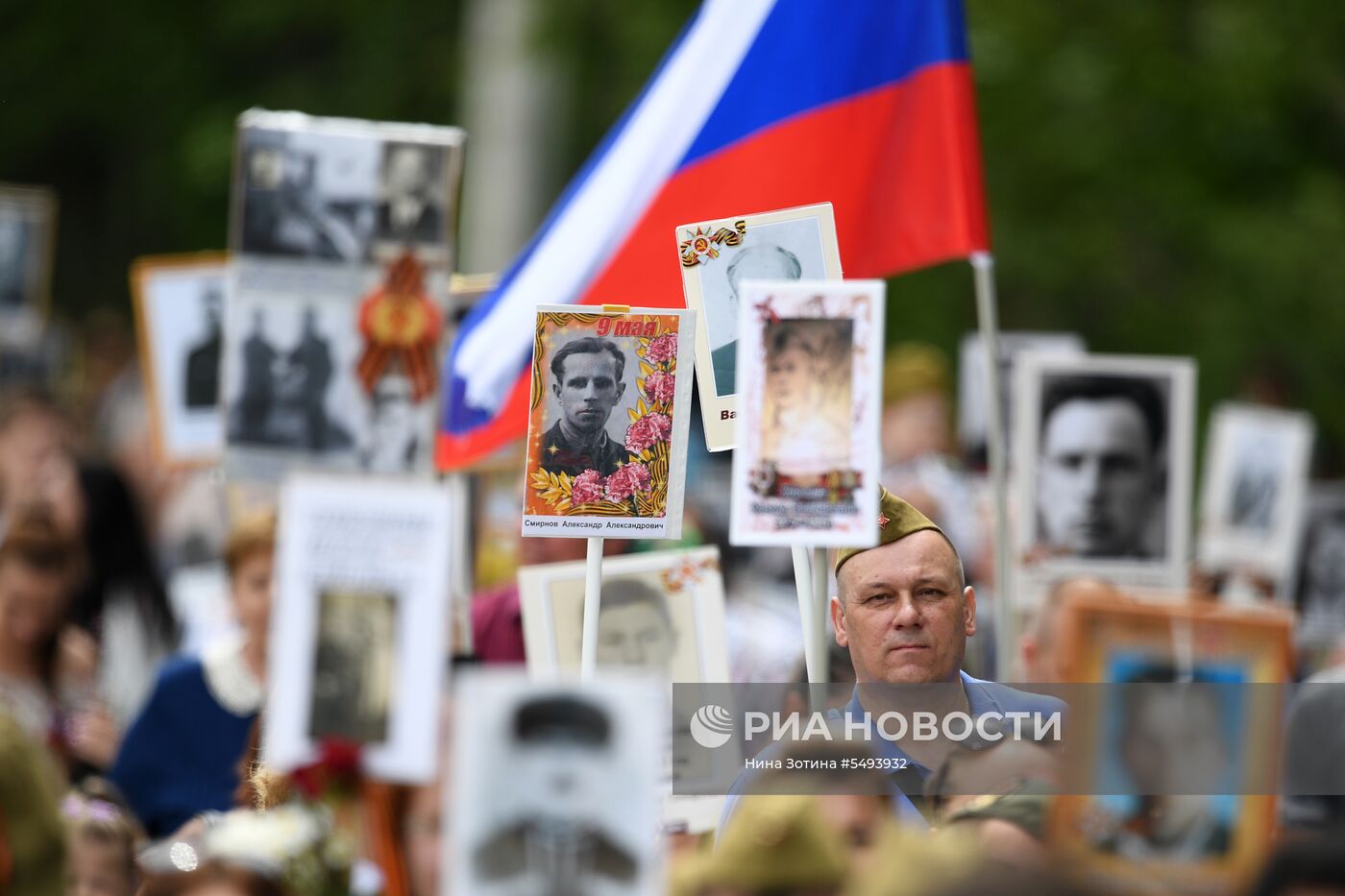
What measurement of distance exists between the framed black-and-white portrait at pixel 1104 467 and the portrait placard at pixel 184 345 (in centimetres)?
281

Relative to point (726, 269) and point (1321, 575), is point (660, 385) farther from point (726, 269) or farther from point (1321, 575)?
point (1321, 575)

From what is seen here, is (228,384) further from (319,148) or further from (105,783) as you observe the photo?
(105,783)

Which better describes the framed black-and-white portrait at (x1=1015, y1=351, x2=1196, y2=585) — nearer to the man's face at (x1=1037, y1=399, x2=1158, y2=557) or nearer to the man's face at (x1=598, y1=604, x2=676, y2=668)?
the man's face at (x1=1037, y1=399, x2=1158, y2=557)

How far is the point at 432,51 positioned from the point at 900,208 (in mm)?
12311

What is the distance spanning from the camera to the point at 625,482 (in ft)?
12.2

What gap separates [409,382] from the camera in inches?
233

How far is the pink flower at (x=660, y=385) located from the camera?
12.2 feet

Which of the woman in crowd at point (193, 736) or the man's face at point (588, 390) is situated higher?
the man's face at point (588, 390)

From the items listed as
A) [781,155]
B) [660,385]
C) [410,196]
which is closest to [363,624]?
[660,385]

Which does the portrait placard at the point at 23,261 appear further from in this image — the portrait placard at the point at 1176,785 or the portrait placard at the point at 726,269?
the portrait placard at the point at 1176,785

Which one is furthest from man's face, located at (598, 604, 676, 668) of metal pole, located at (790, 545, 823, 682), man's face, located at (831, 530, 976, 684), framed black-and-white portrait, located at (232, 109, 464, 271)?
framed black-and-white portrait, located at (232, 109, 464, 271)

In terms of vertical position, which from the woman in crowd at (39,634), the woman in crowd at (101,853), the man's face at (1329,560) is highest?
the man's face at (1329,560)
